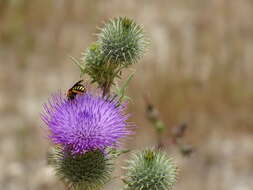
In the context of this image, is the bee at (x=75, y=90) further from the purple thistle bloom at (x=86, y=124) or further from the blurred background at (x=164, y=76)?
the blurred background at (x=164, y=76)

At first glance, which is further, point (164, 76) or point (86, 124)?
point (164, 76)

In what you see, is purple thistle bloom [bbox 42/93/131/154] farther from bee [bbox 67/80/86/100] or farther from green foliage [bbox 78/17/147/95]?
green foliage [bbox 78/17/147/95]

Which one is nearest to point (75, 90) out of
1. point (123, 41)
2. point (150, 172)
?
point (123, 41)

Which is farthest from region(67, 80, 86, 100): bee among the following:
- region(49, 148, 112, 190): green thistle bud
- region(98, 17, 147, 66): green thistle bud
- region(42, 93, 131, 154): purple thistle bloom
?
region(49, 148, 112, 190): green thistle bud

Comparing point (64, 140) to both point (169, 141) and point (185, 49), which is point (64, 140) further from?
point (185, 49)

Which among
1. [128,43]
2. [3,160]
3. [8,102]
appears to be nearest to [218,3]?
[8,102]

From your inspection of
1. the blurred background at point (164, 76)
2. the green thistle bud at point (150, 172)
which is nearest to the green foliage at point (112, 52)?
→ the green thistle bud at point (150, 172)

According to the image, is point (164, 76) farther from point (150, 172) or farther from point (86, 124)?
point (86, 124)
